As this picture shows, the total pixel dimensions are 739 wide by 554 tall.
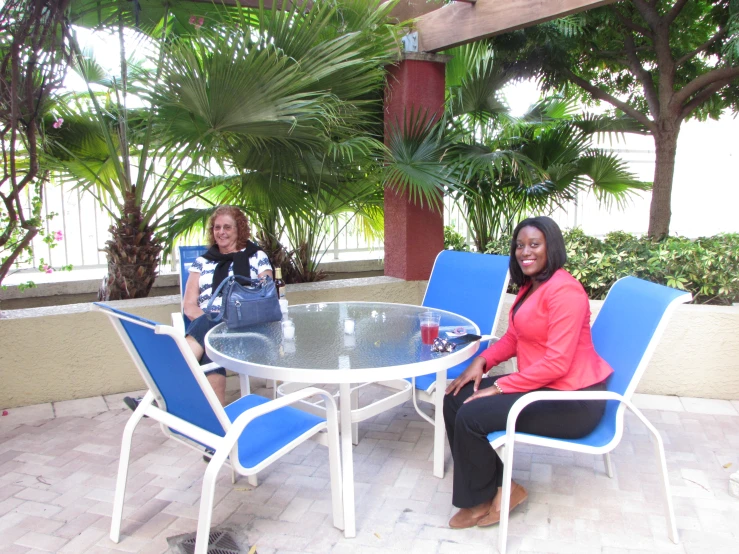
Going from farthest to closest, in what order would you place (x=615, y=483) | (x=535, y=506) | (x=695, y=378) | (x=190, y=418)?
(x=695, y=378), (x=615, y=483), (x=535, y=506), (x=190, y=418)

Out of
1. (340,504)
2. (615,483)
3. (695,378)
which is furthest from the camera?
(695,378)

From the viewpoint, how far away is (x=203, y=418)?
211cm

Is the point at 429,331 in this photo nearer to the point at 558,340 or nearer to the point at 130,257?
the point at 558,340

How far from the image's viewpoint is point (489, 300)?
10.7 feet

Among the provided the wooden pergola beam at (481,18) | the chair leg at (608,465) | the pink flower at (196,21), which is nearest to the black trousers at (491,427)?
the chair leg at (608,465)

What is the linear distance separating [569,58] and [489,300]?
9.55ft

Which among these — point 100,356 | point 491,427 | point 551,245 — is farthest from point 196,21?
point 491,427

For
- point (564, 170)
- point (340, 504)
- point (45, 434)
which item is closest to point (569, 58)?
point (564, 170)

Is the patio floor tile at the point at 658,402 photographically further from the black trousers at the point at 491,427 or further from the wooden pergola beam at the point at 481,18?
the wooden pergola beam at the point at 481,18

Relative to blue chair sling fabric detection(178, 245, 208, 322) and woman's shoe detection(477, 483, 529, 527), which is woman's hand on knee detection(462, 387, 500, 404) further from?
blue chair sling fabric detection(178, 245, 208, 322)

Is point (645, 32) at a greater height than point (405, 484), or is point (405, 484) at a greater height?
point (645, 32)

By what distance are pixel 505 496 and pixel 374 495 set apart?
70cm

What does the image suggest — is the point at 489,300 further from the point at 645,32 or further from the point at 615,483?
the point at 645,32

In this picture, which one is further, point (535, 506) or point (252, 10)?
point (252, 10)
